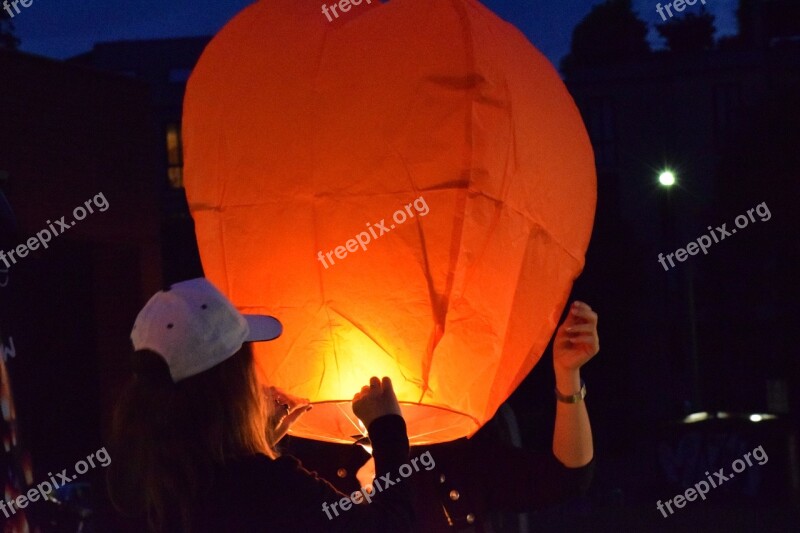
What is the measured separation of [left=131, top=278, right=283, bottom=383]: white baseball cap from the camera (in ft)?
8.18

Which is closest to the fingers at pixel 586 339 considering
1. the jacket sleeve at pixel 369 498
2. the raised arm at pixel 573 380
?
the raised arm at pixel 573 380

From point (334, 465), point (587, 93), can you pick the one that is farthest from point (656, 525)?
point (587, 93)

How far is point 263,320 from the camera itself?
265 centimetres

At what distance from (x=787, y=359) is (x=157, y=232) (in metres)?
17.3

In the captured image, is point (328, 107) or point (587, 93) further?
point (587, 93)

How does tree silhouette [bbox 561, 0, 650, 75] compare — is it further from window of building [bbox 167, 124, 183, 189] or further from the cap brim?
the cap brim

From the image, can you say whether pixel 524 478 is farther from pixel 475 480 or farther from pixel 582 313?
pixel 582 313

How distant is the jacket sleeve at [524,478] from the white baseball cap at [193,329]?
2.58ft

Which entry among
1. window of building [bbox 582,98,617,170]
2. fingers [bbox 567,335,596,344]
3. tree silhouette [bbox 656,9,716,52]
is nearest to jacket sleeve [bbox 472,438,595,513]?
fingers [bbox 567,335,596,344]

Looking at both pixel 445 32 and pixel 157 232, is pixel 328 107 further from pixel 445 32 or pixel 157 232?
pixel 157 232

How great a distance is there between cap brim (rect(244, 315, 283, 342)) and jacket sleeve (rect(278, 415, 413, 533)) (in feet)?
0.94

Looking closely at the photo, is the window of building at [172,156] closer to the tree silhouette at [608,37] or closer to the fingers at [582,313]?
the tree silhouette at [608,37]

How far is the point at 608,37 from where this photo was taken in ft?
151

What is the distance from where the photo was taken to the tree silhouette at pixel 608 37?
43.8 meters
